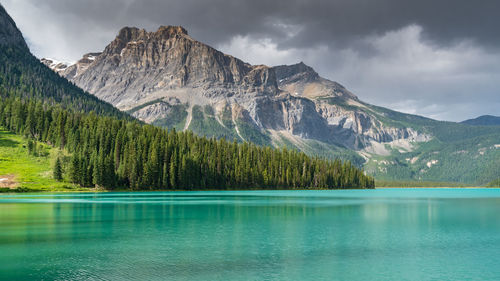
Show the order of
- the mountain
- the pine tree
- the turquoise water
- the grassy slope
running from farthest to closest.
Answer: the mountain, the pine tree, the grassy slope, the turquoise water

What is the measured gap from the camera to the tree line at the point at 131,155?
130m

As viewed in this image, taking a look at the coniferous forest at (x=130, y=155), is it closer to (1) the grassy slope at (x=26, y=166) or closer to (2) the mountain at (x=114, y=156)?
(2) the mountain at (x=114, y=156)

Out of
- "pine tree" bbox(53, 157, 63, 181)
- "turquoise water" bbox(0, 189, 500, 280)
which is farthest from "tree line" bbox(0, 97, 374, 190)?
"turquoise water" bbox(0, 189, 500, 280)

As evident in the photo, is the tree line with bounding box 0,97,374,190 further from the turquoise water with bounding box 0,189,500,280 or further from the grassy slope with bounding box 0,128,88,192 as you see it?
the turquoise water with bounding box 0,189,500,280

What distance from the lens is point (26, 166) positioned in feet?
410

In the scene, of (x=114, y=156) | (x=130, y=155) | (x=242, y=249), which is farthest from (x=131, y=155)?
(x=242, y=249)

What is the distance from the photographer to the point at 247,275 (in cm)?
2486

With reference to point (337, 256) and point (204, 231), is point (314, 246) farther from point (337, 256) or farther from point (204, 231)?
point (204, 231)

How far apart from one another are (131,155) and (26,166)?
32079mm

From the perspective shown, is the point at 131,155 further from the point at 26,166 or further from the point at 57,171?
the point at 26,166

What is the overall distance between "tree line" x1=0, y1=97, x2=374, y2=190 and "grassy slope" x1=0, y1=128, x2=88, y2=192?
16.0 ft

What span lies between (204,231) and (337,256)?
1702 cm

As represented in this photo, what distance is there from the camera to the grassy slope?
11338 cm

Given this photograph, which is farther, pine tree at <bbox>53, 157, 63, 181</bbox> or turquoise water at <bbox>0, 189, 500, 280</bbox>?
pine tree at <bbox>53, 157, 63, 181</bbox>
